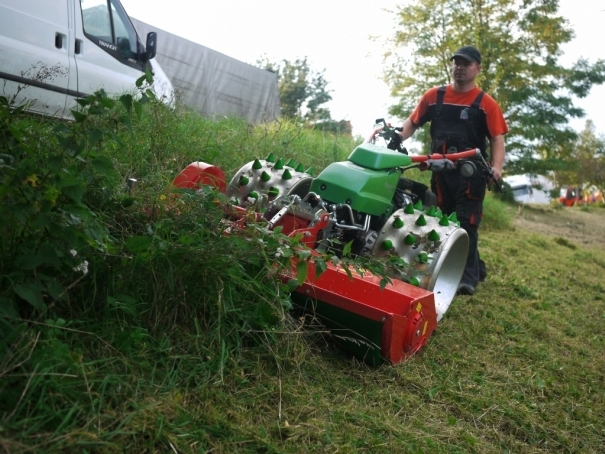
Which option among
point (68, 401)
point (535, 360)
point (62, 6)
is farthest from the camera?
point (62, 6)

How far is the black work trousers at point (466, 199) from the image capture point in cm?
597

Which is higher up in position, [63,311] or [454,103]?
[454,103]

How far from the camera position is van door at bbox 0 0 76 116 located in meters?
6.46

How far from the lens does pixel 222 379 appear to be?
306 centimetres

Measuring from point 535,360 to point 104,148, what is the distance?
308cm

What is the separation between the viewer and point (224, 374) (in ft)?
10.5

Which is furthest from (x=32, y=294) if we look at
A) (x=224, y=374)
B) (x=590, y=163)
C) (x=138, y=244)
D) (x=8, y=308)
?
(x=590, y=163)

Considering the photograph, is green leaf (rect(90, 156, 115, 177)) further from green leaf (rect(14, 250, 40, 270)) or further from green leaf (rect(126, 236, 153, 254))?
green leaf (rect(14, 250, 40, 270))

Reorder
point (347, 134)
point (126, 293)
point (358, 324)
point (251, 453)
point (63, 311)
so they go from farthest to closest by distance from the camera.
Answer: point (347, 134) < point (358, 324) < point (126, 293) < point (63, 311) < point (251, 453)

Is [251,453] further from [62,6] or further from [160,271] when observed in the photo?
[62,6]

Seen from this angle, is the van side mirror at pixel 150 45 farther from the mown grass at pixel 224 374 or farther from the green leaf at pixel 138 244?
the green leaf at pixel 138 244

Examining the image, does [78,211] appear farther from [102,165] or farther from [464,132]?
[464,132]

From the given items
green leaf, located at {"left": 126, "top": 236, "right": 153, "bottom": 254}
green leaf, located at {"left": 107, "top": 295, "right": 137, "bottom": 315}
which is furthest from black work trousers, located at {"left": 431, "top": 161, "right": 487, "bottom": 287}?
green leaf, located at {"left": 107, "top": 295, "right": 137, "bottom": 315}

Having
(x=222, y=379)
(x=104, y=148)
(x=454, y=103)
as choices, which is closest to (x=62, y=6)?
(x=104, y=148)
